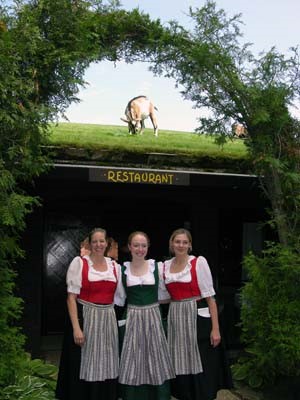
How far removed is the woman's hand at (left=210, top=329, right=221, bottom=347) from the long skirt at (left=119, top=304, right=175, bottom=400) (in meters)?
0.43

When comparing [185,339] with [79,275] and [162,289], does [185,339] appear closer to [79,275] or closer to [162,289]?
[162,289]

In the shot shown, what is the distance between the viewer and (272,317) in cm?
536

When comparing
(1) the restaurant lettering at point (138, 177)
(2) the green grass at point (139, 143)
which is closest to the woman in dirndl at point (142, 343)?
(1) the restaurant lettering at point (138, 177)

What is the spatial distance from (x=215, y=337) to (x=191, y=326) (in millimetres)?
221

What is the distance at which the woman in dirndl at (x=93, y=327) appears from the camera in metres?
4.12

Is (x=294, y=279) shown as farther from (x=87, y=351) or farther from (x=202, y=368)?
(x=87, y=351)

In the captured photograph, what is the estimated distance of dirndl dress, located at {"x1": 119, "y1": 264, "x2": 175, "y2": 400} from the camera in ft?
13.8

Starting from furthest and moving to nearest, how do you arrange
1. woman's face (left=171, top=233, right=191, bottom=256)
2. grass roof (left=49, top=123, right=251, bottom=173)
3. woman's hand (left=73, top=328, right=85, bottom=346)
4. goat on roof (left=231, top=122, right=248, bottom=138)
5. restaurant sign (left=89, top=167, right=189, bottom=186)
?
grass roof (left=49, top=123, right=251, bottom=173), restaurant sign (left=89, top=167, right=189, bottom=186), goat on roof (left=231, top=122, right=248, bottom=138), woman's face (left=171, top=233, right=191, bottom=256), woman's hand (left=73, top=328, right=85, bottom=346)

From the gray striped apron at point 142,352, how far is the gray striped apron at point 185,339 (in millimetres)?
120

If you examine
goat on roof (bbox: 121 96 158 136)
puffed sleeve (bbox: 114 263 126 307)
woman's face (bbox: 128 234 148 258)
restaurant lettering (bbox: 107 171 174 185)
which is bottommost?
puffed sleeve (bbox: 114 263 126 307)

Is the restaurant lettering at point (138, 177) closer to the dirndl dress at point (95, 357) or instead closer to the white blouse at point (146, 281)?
the white blouse at point (146, 281)

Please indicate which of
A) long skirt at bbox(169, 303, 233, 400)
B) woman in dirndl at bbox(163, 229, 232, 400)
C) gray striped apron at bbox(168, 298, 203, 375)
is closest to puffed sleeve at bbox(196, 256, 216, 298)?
woman in dirndl at bbox(163, 229, 232, 400)

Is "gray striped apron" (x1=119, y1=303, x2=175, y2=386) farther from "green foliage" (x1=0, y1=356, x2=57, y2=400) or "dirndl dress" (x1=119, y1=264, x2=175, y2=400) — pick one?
"green foliage" (x1=0, y1=356, x2=57, y2=400)

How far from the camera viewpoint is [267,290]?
18.1 ft
